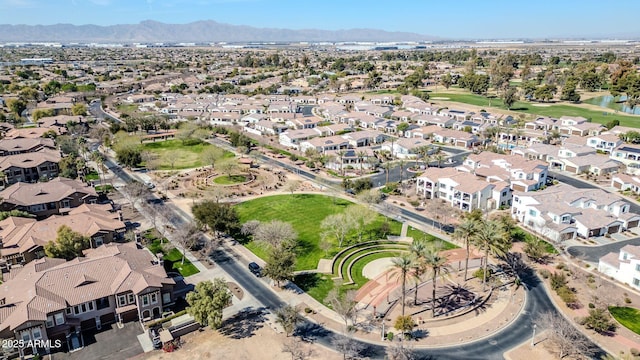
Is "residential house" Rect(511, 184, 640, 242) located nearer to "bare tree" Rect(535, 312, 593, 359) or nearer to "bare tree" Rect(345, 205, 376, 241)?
"bare tree" Rect(535, 312, 593, 359)

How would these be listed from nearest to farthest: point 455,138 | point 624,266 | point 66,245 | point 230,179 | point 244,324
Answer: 1. point 244,324
2. point 624,266
3. point 66,245
4. point 230,179
5. point 455,138

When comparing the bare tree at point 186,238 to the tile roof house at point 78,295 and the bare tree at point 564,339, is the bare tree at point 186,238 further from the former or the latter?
the bare tree at point 564,339

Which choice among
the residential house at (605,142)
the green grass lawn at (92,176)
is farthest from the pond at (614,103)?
the green grass lawn at (92,176)

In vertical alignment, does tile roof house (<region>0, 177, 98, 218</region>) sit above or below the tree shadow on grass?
above

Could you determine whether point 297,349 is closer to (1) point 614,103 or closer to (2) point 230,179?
(2) point 230,179

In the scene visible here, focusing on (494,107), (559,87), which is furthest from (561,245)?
(559,87)

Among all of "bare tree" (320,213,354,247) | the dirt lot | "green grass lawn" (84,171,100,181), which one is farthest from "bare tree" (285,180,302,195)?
"green grass lawn" (84,171,100,181)

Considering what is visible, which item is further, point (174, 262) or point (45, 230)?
point (45, 230)

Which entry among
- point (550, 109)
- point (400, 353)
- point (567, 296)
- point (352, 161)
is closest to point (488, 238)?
point (567, 296)
